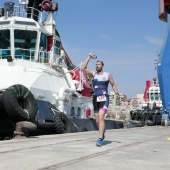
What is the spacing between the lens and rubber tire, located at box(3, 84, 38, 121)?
954 centimetres

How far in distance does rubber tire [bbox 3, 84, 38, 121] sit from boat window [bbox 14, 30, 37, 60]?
5.22m

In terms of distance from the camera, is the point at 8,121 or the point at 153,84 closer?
the point at 8,121

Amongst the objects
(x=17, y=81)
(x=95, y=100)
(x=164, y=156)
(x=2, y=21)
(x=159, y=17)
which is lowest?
(x=164, y=156)

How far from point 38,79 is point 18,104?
11.7ft

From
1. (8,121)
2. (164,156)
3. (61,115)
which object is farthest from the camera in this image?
(61,115)

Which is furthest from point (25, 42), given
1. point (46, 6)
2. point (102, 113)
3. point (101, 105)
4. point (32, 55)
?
point (102, 113)

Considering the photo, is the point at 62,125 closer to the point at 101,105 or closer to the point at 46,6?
the point at 101,105

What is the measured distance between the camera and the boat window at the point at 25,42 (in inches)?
603

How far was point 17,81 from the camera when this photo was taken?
500 inches

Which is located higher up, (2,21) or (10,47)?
(2,21)

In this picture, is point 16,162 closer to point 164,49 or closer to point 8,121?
point 8,121

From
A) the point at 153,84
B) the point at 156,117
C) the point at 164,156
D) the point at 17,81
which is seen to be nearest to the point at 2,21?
the point at 17,81

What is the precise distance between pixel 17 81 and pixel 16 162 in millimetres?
9218

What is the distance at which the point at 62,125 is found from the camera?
11.9 metres
